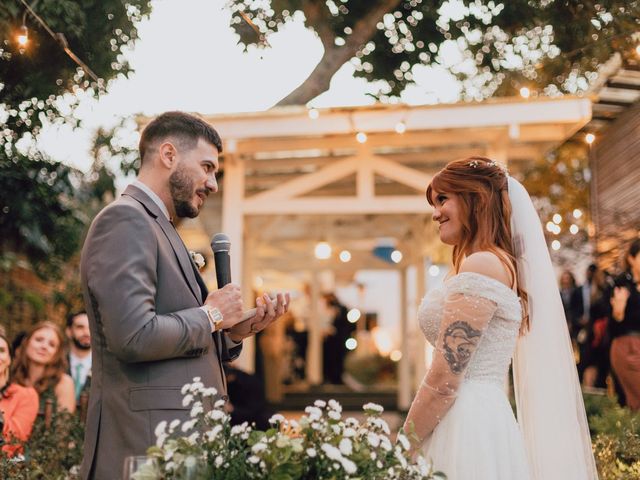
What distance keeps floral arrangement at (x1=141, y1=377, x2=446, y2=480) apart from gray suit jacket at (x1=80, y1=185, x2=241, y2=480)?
0.29 metres

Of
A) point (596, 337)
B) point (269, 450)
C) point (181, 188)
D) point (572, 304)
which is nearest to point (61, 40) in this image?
point (181, 188)

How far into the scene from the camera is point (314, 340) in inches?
718

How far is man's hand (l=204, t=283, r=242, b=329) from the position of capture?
2777 mm

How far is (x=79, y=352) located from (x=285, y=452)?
4.95m

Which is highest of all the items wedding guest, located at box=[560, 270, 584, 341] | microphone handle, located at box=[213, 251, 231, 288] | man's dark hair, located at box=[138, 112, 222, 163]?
wedding guest, located at box=[560, 270, 584, 341]

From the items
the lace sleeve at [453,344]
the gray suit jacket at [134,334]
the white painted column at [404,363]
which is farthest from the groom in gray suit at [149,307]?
the white painted column at [404,363]

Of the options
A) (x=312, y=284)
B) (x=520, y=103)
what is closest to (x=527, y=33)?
(x=520, y=103)

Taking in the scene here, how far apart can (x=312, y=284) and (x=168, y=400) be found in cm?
1484

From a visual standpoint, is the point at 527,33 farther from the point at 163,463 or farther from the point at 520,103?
the point at 163,463

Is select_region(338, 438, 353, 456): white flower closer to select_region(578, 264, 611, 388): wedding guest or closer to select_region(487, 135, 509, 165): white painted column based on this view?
select_region(578, 264, 611, 388): wedding guest

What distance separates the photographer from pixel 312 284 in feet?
57.6

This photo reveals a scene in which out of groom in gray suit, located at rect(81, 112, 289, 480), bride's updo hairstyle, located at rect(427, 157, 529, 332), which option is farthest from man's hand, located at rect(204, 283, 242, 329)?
bride's updo hairstyle, located at rect(427, 157, 529, 332)

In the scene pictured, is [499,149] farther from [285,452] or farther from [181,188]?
[285,452]

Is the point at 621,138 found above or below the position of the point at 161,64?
above
